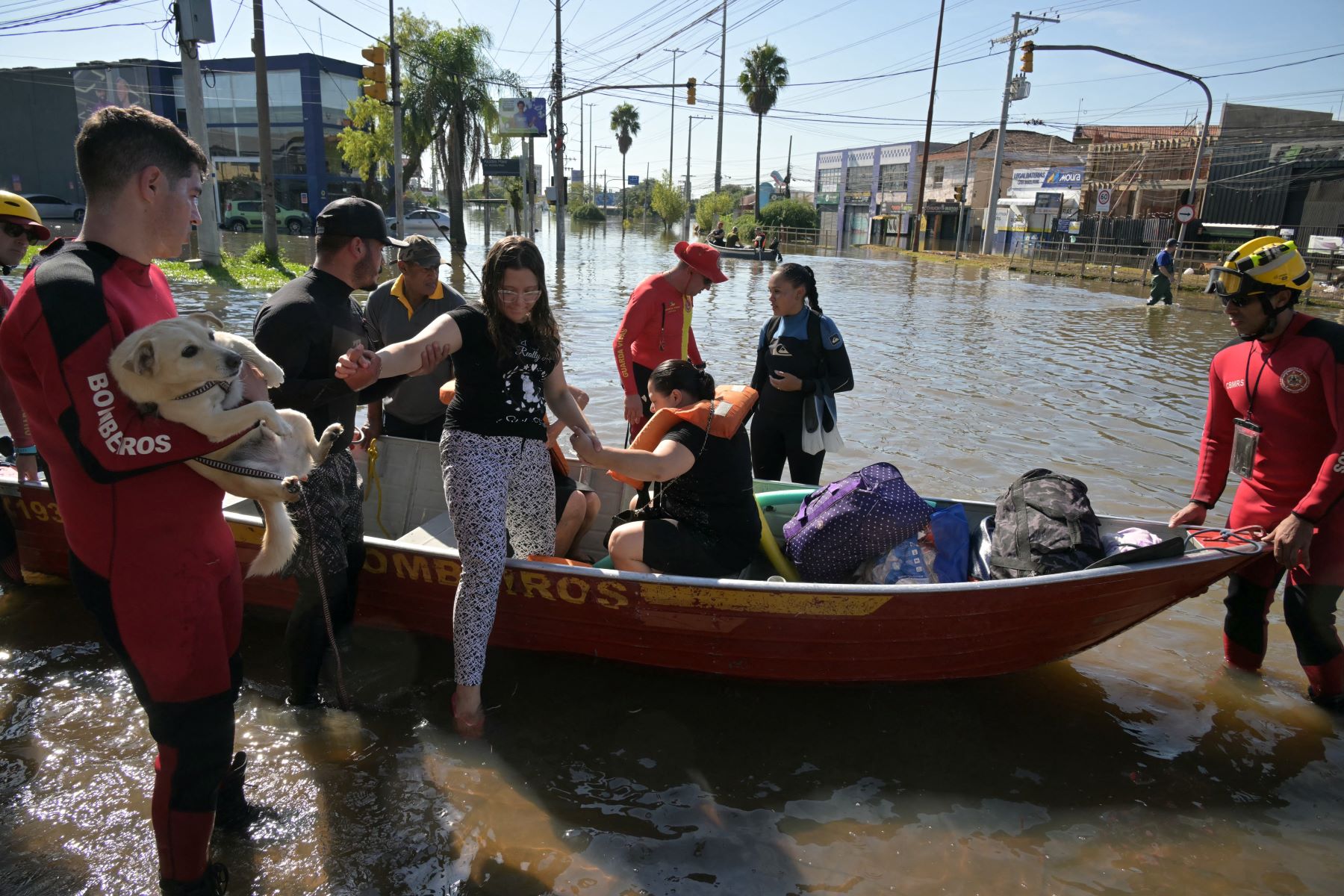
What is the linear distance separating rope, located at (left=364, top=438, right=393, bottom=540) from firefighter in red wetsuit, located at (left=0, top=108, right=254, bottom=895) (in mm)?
2366

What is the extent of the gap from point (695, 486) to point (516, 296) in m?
1.15

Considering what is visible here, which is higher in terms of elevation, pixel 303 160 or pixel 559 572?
pixel 303 160

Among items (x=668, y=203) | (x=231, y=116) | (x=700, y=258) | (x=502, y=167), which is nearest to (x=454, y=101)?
(x=502, y=167)

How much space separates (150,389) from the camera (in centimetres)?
186

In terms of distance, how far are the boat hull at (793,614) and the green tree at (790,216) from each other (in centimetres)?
5180

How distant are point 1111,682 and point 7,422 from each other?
5934mm

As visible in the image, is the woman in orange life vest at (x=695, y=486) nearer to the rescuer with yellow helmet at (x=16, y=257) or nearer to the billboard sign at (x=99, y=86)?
the rescuer with yellow helmet at (x=16, y=257)

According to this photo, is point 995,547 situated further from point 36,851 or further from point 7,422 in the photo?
point 7,422

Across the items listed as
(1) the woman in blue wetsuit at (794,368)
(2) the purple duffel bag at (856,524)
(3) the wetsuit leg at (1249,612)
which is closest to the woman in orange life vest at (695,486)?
(2) the purple duffel bag at (856,524)

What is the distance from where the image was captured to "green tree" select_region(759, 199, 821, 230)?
53375mm

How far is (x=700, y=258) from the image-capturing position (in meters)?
5.28

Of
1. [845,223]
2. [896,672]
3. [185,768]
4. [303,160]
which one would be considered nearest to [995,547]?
[896,672]

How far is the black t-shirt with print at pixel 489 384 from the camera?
126 inches

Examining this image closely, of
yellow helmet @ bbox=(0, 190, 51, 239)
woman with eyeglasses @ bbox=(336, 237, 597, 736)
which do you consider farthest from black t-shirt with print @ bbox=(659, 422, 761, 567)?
yellow helmet @ bbox=(0, 190, 51, 239)
